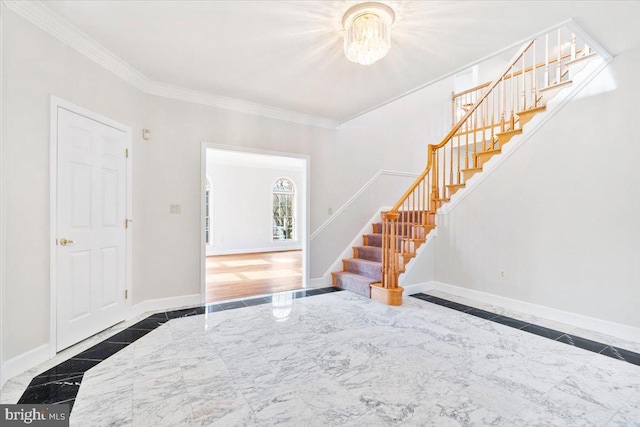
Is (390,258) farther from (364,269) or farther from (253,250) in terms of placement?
(253,250)

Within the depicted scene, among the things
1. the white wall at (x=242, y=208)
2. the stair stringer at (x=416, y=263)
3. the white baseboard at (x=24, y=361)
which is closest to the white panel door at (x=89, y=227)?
the white baseboard at (x=24, y=361)

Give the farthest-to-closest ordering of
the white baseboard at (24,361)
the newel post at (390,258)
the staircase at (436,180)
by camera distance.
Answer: the newel post at (390,258), the staircase at (436,180), the white baseboard at (24,361)

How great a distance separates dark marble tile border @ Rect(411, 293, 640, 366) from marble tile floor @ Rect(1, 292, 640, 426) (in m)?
0.12

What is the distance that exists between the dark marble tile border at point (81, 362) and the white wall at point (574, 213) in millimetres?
3388

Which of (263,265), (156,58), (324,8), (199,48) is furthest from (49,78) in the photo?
(263,265)

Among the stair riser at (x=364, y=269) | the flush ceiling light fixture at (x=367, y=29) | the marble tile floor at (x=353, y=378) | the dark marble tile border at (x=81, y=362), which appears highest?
the flush ceiling light fixture at (x=367, y=29)

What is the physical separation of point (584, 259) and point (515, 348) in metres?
1.33

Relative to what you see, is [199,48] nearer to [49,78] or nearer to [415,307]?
[49,78]

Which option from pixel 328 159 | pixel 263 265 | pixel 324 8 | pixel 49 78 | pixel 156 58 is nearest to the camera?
pixel 324 8

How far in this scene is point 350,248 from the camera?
5.14 meters

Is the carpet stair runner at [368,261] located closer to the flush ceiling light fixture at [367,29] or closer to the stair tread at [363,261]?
the stair tread at [363,261]

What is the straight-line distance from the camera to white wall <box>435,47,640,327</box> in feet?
9.36

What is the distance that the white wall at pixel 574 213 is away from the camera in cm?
285

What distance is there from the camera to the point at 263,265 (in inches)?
266
